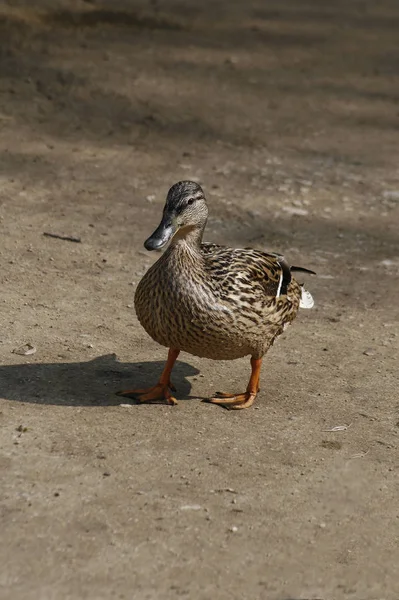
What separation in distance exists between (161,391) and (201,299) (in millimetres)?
663

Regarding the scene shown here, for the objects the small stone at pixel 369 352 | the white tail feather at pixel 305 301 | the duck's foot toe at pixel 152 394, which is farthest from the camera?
the small stone at pixel 369 352

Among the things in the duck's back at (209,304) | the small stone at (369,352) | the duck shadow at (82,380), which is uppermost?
the duck's back at (209,304)

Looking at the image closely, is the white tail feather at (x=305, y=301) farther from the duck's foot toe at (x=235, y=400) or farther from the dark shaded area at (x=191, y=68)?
the dark shaded area at (x=191, y=68)

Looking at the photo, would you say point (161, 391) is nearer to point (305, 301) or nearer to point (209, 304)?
point (209, 304)

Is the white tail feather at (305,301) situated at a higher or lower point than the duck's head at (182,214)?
lower

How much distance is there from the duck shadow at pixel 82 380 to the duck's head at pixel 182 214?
93 cm

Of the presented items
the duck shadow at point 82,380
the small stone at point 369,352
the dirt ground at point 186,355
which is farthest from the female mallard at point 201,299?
the small stone at point 369,352

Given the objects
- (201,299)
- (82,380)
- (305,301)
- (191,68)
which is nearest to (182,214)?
(201,299)

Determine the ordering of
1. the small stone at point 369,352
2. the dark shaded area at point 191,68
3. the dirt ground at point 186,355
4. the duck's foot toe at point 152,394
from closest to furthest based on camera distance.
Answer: the dirt ground at point 186,355
the duck's foot toe at point 152,394
the small stone at point 369,352
the dark shaded area at point 191,68

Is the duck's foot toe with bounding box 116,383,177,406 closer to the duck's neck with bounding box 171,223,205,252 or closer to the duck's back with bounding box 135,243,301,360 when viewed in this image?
the duck's back with bounding box 135,243,301,360

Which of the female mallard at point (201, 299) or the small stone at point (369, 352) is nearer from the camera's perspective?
the female mallard at point (201, 299)

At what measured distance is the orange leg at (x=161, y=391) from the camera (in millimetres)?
5898

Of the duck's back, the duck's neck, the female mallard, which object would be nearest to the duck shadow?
Result: the female mallard

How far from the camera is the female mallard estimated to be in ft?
18.3
